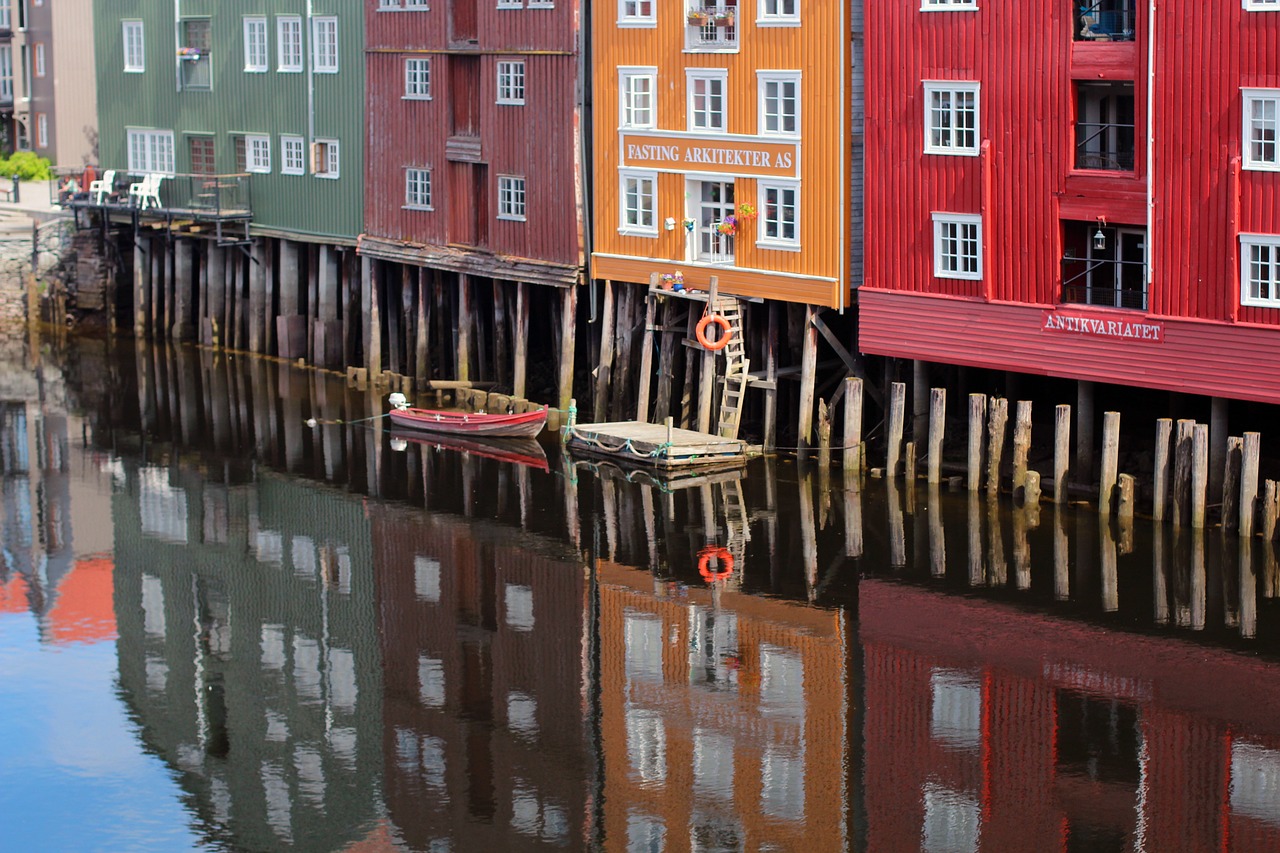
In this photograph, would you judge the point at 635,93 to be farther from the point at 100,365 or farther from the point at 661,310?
the point at 100,365

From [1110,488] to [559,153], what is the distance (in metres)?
14.6

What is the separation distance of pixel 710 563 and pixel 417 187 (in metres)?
16.7

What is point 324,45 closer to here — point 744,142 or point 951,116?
point 744,142

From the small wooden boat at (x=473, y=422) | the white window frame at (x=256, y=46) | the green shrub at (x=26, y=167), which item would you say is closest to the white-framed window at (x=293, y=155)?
the white window frame at (x=256, y=46)

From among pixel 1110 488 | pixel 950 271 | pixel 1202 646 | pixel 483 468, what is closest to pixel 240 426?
A: pixel 483 468

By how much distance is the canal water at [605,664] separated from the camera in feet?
84.2

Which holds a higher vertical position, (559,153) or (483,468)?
(559,153)

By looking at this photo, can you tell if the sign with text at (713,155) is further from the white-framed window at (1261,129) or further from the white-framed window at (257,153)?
the white-framed window at (257,153)

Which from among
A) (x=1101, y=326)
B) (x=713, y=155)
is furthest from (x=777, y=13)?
(x=1101, y=326)

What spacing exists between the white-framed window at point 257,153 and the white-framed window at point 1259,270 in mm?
26906

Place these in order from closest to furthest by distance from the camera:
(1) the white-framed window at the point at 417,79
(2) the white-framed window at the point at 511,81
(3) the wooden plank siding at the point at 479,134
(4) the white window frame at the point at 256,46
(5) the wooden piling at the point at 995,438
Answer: (5) the wooden piling at the point at 995,438 → (3) the wooden plank siding at the point at 479,134 → (2) the white-framed window at the point at 511,81 → (1) the white-framed window at the point at 417,79 → (4) the white window frame at the point at 256,46

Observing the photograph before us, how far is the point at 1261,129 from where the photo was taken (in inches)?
1318

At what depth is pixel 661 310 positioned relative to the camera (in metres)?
43.2

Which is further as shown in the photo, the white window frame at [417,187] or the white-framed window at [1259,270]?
the white window frame at [417,187]
